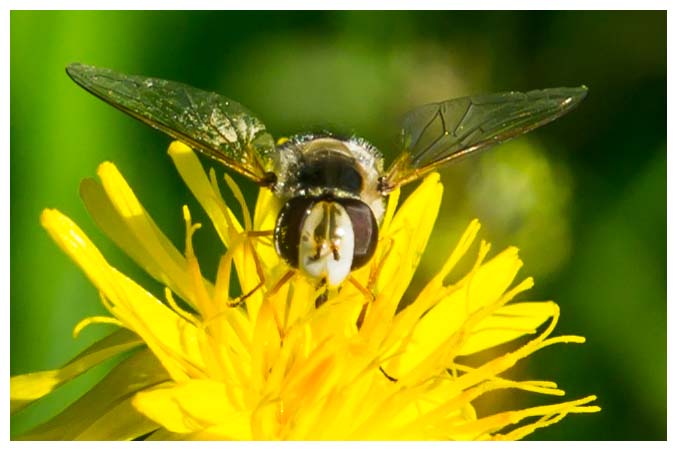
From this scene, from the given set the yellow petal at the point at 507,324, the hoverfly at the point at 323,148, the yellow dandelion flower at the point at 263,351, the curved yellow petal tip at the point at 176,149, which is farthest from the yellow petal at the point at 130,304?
the yellow petal at the point at 507,324

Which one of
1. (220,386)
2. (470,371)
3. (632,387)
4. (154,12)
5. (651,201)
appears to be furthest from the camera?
(651,201)

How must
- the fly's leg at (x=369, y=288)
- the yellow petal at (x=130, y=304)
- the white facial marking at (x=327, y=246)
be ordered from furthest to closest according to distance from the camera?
the fly's leg at (x=369, y=288) → the yellow petal at (x=130, y=304) → the white facial marking at (x=327, y=246)

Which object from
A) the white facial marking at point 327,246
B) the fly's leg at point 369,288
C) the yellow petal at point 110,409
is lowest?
the yellow petal at point 110,409

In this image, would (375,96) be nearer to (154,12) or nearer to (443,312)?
(154,12)

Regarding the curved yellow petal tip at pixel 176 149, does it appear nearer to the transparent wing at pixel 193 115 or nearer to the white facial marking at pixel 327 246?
the transparent wing at pixel 193 115

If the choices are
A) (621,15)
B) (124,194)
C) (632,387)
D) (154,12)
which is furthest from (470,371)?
(621,15)

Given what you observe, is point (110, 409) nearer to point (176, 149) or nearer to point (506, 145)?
point (176, 149)

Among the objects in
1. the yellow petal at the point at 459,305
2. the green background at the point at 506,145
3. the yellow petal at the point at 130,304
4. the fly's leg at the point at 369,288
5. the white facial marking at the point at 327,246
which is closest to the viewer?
the white facial marking at the point at 327,246
